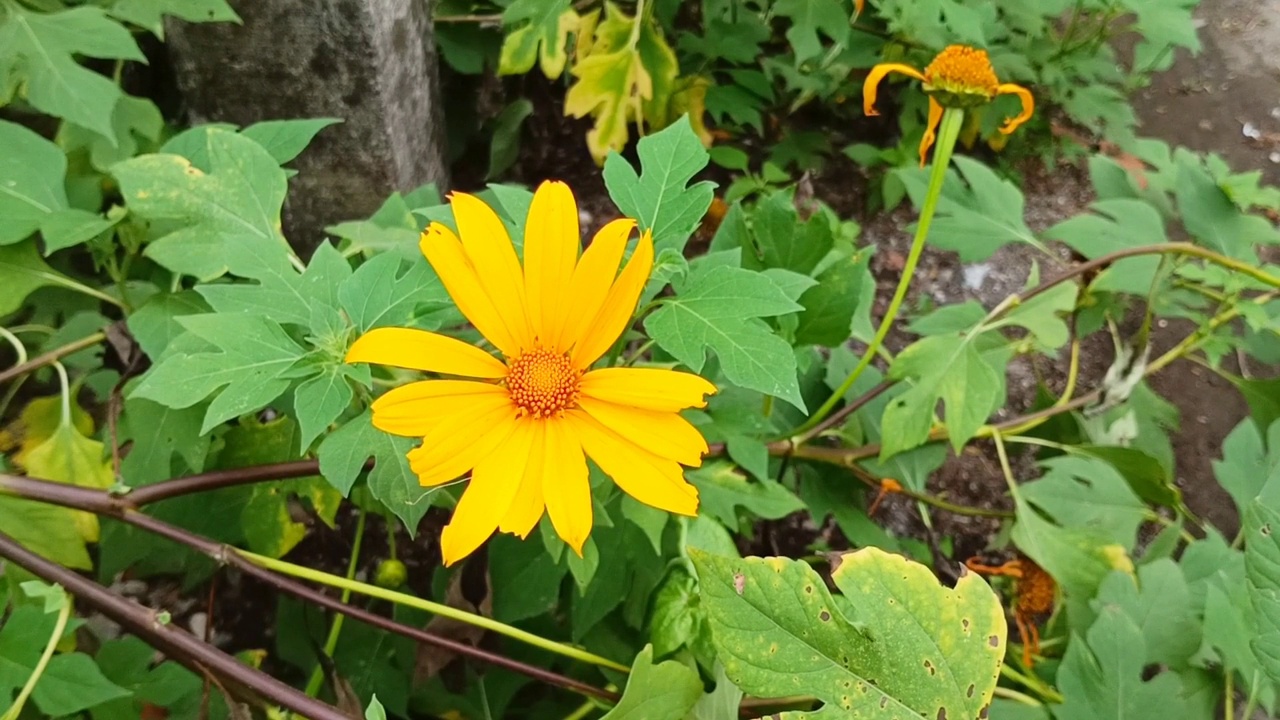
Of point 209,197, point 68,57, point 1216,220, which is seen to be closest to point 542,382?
point 209,197

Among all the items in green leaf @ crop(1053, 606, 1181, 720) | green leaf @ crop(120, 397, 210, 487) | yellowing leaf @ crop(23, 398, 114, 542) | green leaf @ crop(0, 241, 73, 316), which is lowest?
green leaf @ crop(1053, 606, 1181, 720)

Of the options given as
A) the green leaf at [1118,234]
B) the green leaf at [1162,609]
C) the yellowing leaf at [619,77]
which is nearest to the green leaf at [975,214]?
the green leaf at [1118,234]

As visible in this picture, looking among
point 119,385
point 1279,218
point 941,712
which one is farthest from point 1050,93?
point 119,385

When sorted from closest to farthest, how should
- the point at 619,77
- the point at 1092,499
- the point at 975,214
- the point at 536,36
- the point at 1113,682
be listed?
the point at 1113,682 → the point at 1092,499 → the point at 975,214 → the point at 536,36 → the point at 619,77

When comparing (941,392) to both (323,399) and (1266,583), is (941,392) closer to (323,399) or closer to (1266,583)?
(1266,583)

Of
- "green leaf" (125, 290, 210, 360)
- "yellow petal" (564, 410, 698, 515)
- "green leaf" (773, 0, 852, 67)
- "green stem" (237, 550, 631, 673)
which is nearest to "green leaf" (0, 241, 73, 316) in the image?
"green leaf" (125, 290, 210, 360)

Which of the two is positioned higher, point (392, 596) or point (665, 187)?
point (665, 187)

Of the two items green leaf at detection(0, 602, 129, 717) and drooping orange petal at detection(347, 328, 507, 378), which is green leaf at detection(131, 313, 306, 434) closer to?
drooping orange petal at detection(347, 328, 507, 378)
